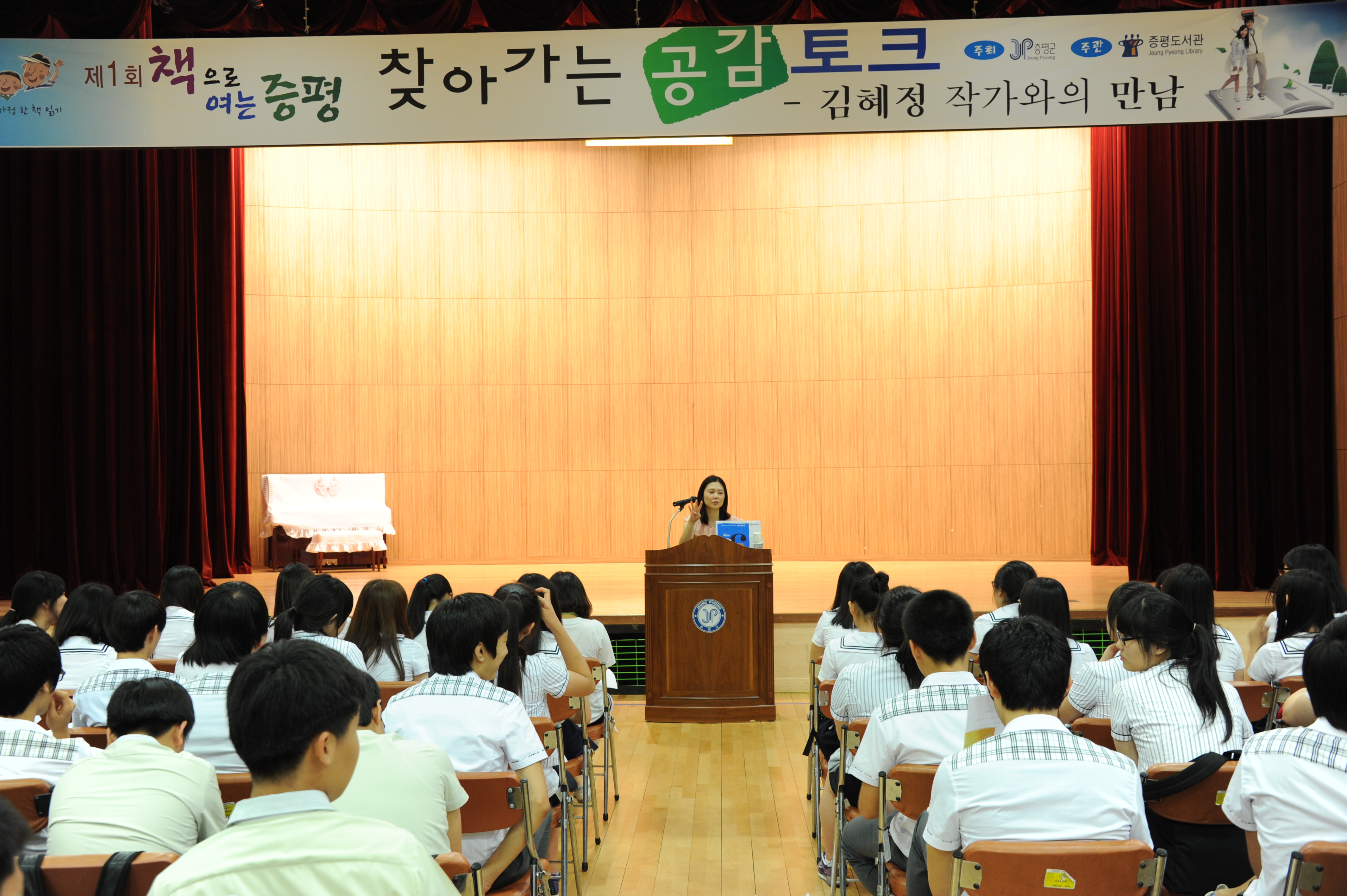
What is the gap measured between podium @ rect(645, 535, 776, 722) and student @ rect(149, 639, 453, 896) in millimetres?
4622

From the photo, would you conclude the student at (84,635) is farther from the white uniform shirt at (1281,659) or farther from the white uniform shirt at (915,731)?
the white uniform shirt at (1281,659)

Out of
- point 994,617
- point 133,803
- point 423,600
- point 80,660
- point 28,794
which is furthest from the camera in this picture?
point 994,617

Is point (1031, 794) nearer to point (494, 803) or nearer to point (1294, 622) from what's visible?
point (494, 803)

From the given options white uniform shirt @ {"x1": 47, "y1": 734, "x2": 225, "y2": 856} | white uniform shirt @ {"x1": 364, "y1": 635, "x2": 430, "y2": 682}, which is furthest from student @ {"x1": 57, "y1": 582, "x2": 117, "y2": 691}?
white uniform shirt @ {"x1": 47, "y1": 734, "x2": 225, "y2": 856}

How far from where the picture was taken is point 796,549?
1134 cm

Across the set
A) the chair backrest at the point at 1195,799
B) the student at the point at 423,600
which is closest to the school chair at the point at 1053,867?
the chair backrest at the point at 1195,799

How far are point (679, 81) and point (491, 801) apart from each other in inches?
183

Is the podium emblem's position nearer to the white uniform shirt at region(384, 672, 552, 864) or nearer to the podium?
the podium

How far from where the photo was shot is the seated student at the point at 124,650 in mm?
3107

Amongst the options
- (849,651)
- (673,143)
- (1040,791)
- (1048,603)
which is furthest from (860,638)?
(673,143)

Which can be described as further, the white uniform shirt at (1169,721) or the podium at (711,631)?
the podium at (711,631)

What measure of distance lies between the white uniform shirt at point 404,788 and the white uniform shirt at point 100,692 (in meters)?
1.34

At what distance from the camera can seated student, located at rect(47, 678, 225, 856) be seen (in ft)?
6.35

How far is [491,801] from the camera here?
2.40 metres
